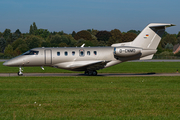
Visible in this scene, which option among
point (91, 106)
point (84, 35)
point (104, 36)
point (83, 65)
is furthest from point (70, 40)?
point (91, 106)

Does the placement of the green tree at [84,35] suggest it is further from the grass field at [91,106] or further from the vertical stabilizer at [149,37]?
the grass field at [91,106]

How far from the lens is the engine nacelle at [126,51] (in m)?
26.1

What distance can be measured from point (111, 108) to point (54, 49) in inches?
679

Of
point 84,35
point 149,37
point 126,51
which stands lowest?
point 126,51

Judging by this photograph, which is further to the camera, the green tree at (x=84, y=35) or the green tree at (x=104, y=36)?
the green tree at (x=104, y=36)

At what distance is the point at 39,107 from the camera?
1079 centimetres

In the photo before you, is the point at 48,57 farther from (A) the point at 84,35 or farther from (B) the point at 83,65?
(A) the point at 84,35

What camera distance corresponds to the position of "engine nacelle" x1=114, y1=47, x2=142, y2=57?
2612 cm

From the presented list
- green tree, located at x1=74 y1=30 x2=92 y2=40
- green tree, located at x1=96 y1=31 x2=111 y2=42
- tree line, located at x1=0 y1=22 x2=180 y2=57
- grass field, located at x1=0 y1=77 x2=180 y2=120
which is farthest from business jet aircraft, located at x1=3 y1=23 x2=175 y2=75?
green tree, located at x1=96 y1=31 x2=111 y2=42

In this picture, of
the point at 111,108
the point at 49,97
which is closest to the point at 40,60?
the point at 49,97

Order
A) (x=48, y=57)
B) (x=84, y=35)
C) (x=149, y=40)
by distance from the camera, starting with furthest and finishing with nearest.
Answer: (x=84, y=35) < (x=149, y=40) < (x=48, y=57)

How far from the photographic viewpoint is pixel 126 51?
2619 cm

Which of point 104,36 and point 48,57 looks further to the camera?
point 104,36

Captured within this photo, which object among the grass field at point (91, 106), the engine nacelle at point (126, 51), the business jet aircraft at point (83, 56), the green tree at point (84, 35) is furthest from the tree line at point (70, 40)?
the grass field at point (91, 106)
